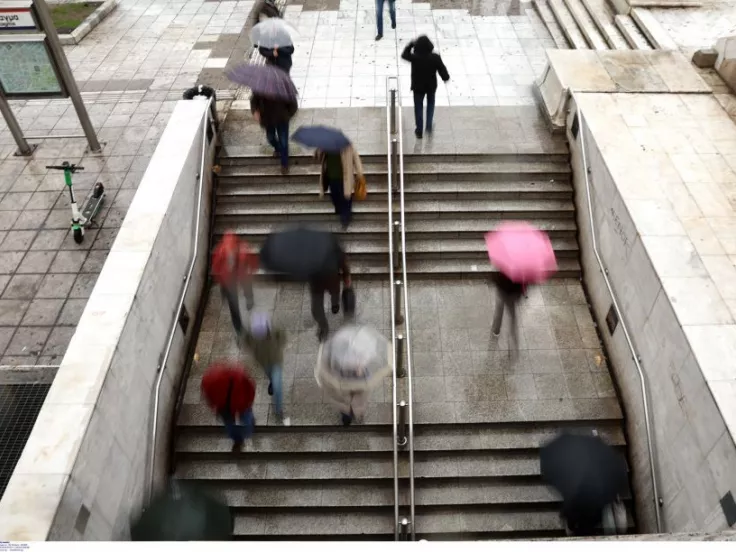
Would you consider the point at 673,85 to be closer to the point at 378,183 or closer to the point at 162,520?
the point at 378,183

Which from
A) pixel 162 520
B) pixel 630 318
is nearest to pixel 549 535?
pixel 630 318

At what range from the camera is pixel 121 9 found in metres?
14.0

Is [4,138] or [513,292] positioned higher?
[513,292]

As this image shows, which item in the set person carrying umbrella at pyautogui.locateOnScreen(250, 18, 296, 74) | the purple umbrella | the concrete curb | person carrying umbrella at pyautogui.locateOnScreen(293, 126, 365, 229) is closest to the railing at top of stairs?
person carrying umbrella at pyautogui.locateOnScreen(293, 126, 365, 229)

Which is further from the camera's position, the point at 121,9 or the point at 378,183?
the point at 121,9

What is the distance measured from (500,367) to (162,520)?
4.14m

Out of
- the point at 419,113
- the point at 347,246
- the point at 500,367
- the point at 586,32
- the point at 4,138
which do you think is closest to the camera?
the point at 500,367

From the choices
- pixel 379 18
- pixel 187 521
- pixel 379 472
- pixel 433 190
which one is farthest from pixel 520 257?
pixel 379 18

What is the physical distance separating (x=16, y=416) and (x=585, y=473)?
581 centimetres

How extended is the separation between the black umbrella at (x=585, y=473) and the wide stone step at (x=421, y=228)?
12.8ft

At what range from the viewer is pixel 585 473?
443 centimetres

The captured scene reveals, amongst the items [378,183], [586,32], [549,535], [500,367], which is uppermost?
[586,32]

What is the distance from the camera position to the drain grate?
5500 mm
